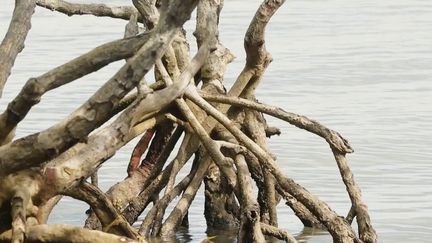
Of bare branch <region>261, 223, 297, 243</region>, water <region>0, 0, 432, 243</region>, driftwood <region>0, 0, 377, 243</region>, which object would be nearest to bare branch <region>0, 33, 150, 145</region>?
driftwood <region>0, 0, 377, 243</region>

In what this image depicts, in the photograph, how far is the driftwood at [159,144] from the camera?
6395 mm

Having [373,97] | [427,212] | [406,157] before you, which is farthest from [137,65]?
[373,97]

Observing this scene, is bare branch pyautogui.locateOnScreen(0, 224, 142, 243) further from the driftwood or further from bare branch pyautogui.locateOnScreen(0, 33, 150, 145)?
bare branch pyautogui.locateOnScreen(0, 33, 150, 145)

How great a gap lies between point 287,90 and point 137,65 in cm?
1249

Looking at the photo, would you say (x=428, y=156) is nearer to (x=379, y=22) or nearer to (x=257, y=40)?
(x=257, y=40)

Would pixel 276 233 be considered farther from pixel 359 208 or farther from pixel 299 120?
pixel 299 120

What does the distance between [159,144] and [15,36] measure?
10.8 ft

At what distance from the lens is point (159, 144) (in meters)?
10.4

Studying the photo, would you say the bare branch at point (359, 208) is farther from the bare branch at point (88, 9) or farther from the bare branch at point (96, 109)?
the bare branch at point (96, 109)

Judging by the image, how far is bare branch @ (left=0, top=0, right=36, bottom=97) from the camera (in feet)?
23.5

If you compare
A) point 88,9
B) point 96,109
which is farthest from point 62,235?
point 88,9

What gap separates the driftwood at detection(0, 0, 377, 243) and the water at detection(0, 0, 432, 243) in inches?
22.8

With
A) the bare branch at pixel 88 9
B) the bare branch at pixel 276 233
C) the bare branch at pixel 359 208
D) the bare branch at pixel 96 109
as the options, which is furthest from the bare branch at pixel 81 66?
the bare branch at pixel 88 9

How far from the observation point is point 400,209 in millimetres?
11586
